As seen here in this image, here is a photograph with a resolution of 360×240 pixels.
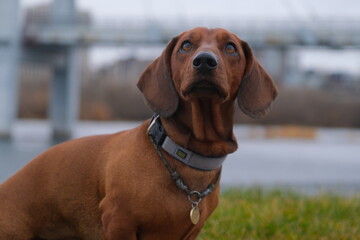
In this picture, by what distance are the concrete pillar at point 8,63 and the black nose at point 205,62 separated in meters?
26.2

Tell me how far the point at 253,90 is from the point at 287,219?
2.28m

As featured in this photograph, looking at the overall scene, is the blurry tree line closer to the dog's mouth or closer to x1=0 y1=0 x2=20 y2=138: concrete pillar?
x1=0 y1=0 x2=20 y2=138: concrete pillar

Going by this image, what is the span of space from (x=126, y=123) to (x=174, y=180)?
4180 cm

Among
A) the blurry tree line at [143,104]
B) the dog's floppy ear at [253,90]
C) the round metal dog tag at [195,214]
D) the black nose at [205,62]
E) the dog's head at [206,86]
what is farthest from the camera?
the blurry tree line at [143,104]

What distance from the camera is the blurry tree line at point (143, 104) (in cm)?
4481

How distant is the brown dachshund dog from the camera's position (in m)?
3.05

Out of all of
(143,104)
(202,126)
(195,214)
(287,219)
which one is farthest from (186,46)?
(143,104)

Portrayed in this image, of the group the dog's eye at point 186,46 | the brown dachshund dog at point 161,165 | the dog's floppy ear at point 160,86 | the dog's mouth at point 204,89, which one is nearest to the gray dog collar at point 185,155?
the brown dachshund dog at point 161,165

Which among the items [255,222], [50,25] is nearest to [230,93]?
[255,222]

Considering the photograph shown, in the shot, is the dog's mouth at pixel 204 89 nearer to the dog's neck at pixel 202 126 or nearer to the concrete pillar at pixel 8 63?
the dog's neck at pixel 202 126

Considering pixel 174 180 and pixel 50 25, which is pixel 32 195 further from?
pixel 50 25

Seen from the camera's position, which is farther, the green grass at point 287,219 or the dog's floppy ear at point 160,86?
the green grass at point 287,219

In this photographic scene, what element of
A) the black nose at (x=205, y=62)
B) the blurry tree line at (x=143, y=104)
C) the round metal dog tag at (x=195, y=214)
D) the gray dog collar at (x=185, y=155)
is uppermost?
the black nose at (x=205, y=62)

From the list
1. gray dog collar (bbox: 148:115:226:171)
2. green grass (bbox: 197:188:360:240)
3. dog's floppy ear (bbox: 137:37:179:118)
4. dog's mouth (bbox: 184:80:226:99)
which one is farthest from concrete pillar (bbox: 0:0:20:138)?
dog's mouth (bbox: 184:80:226:99)
